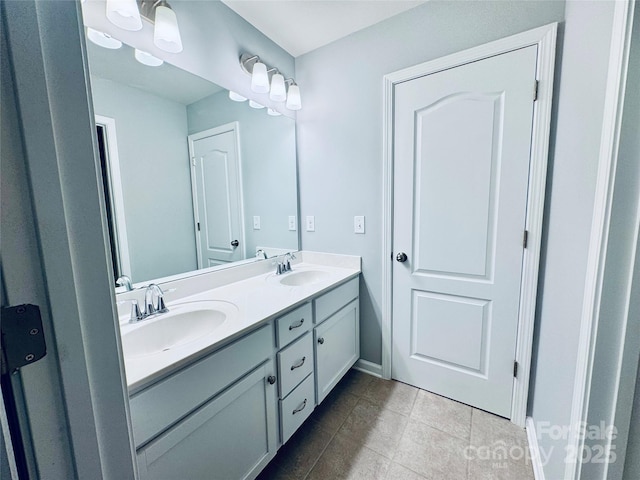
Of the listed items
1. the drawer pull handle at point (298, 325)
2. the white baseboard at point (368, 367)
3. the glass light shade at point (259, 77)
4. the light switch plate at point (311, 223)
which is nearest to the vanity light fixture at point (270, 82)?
the glass light shade at point (259, 77)

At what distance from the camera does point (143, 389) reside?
723mm

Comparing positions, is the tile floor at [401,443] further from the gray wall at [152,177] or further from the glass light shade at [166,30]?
the glass light shade at [166,30]

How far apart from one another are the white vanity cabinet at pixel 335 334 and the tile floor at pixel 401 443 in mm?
177

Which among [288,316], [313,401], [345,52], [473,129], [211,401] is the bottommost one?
[313,401]

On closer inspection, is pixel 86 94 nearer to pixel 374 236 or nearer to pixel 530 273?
pixel 374 236

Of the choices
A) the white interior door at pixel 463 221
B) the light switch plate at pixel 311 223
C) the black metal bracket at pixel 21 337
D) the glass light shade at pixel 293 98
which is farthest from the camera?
the light switch plate at pixel 311 223

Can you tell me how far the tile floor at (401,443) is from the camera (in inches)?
48.3

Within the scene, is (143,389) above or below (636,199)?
below

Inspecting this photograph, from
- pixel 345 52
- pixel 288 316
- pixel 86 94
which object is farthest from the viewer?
pixel 345 52

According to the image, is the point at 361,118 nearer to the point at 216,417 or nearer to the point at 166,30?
the point at 166,30

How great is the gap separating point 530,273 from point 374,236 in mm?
860

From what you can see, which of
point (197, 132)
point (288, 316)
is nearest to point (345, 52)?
point (197, 132)

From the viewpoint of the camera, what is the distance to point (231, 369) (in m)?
0.96

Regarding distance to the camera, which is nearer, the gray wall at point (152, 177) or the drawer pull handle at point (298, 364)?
the gray wall at point (152, 177)
